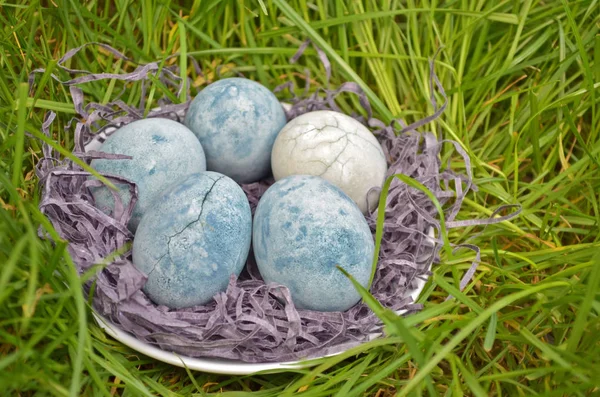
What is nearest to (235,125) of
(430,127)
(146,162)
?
(146,162)

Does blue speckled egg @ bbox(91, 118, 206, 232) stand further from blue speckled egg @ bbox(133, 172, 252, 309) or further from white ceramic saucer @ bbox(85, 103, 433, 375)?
white ceramic saucer @ bbox(85, 103, 433, 375)

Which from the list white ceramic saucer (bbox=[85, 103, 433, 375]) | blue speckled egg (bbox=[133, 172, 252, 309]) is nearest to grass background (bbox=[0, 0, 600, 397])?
white ceramic saucer (bbox=[85, 103, 433, 375])

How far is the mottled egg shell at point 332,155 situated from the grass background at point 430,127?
0.72 ft

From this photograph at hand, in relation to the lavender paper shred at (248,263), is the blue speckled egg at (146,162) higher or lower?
higher

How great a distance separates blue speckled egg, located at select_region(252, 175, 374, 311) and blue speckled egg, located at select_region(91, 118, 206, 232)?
0.23 m

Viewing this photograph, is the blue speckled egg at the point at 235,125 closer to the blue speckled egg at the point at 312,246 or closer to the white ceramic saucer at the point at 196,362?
the blue speckled egg at the point at 312,246

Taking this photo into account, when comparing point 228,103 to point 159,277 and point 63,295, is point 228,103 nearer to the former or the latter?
point 159,277

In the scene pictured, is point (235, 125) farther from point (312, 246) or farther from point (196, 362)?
point (196, 362)

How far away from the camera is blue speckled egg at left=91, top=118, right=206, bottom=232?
3.94ft

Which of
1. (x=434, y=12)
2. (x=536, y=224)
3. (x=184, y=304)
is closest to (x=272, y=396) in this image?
(x=184, y=304)

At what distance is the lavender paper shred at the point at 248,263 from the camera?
1045mm

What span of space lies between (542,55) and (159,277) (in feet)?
3.90

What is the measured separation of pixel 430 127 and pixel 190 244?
2.57ft

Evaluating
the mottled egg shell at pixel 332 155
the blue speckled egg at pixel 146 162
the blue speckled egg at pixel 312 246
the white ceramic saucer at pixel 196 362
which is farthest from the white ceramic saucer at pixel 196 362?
the mottled egg shell at pixel 332 155
